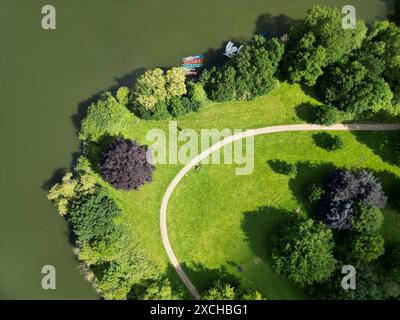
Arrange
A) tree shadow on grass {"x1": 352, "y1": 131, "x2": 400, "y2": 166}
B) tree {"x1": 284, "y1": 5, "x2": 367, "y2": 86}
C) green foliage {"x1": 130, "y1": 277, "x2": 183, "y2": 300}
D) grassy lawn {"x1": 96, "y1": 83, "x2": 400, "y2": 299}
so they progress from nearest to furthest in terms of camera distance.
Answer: tree {"x1": 284, "y1": 5, "x2": 367, "y2": 86}
green foliage {"x1": 130, "y1": 277, "x2": 183, "y2": 300}
tree shadow on grass {"x1": 352, "y1": 131, "x2": 400, "y2": 166}
grassy lawn {"x1": 96, "y1": 83, "x2": 400, "y2": 299}

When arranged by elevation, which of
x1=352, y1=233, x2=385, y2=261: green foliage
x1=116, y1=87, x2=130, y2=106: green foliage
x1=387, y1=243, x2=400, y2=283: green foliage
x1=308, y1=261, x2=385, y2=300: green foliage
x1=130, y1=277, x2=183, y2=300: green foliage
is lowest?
x1=130, y1=277, x2=183, y2=300: green foliage

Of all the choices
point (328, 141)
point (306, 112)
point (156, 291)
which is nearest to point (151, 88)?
point (306, 112)

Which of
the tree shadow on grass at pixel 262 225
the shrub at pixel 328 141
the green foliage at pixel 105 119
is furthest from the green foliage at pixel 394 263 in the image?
the green foliage at pixel 105 119

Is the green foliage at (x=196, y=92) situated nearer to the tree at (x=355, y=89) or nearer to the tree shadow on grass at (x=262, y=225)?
the tree at (x=355, y=89)

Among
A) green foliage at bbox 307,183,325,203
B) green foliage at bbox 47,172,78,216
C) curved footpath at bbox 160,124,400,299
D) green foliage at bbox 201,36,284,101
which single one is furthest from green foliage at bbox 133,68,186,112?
green foliage at bbox 307,183,325,203

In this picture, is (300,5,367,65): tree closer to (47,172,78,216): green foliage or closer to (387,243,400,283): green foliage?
(387,243,400,283): green foliage
